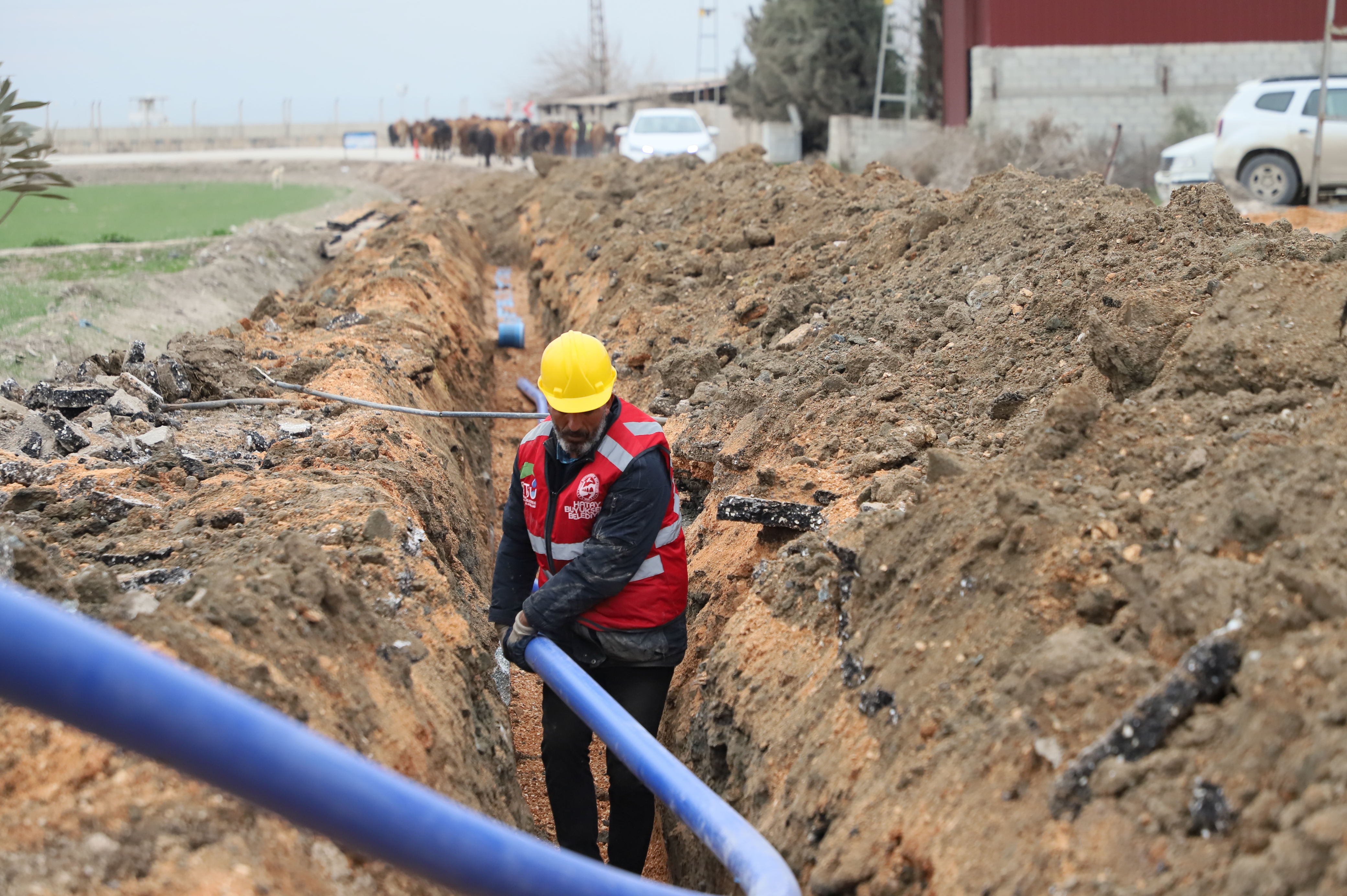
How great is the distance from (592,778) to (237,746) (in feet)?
8.15

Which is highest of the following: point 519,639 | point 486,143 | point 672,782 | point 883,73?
point 883,73

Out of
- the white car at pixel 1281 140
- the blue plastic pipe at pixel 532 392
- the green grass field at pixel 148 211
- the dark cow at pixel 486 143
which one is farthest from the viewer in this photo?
the dark cow at pixel 486 143

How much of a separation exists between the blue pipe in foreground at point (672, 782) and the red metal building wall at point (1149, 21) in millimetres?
22540

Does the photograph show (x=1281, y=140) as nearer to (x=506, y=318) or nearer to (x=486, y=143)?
(x=506, y=318)

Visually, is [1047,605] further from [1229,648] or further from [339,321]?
[339,321]

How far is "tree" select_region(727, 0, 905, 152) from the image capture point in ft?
91.8

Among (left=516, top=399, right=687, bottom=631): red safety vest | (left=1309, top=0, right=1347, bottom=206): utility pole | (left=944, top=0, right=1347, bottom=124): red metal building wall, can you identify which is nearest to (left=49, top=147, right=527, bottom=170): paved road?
(left=944, top=0, right=1347, bottom=124): red metal building wall

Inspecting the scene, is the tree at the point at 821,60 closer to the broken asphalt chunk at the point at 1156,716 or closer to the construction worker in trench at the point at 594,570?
the construction worker in trench at the point at 594,570

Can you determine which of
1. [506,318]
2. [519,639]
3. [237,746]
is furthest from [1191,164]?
[237,746]

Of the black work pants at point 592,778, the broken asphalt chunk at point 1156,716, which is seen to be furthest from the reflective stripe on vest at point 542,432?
the broken asphalt chunk at point 1156,716

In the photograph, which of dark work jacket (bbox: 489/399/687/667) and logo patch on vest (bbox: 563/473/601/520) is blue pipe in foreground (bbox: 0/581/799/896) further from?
logo patch on vest (bbox: 563/473/601/520)

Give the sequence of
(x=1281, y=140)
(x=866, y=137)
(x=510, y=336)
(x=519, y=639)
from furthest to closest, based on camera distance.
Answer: (x=866, y=137) < (x=1281, y=140) < (x=510, y=336) < (x=519, y=639)

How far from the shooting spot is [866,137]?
87.1 ft

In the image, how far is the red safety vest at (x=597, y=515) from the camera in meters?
4.04
